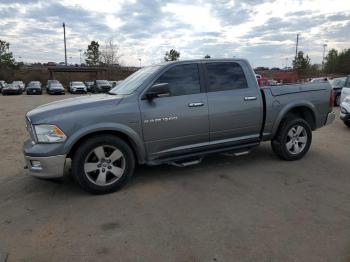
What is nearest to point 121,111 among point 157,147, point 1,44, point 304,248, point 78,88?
point 157,147

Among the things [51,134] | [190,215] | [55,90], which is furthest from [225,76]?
[55,90]

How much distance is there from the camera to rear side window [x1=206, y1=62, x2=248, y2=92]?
5.60 metres

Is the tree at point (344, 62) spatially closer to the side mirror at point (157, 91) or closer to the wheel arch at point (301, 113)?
the wheel arch at point (301, 113)

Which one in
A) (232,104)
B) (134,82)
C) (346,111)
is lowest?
(346,111)

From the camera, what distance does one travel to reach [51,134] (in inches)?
179

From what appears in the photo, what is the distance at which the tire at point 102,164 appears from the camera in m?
4.65

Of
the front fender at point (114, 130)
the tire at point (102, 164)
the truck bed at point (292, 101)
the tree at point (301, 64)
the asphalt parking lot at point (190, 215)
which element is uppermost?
the tree at point (301, 64)

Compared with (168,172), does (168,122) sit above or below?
above

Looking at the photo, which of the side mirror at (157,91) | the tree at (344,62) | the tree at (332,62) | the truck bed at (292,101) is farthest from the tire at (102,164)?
the tree at (332,62)

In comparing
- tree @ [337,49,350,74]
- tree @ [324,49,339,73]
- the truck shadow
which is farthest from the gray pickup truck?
tree @ [324,49,339,73]

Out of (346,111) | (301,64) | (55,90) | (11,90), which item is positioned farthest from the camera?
(301,64)

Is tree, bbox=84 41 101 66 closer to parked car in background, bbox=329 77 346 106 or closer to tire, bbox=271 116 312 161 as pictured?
parked car in background, bbox=329 77 346 106

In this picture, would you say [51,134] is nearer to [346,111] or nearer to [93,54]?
[346,111]

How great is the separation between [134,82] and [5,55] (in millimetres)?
67197
